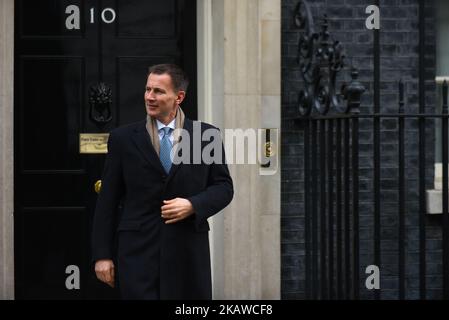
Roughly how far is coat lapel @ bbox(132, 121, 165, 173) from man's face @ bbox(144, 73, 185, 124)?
0.40ft

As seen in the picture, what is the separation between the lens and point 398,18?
7.65 metres

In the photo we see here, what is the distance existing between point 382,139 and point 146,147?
3.09m

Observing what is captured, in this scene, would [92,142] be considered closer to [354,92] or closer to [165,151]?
[354,92]

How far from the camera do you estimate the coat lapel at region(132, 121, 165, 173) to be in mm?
4887

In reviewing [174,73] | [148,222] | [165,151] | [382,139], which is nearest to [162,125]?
[165,151]

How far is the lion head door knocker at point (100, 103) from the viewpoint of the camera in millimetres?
7477

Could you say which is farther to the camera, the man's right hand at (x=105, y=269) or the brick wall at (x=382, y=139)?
the brick wall at (x=382, y=139)

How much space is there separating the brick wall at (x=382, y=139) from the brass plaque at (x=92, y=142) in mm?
1374

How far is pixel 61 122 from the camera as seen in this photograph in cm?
748

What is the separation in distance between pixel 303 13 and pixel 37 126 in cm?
216

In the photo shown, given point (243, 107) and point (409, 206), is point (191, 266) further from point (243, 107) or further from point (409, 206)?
point (409, 206)

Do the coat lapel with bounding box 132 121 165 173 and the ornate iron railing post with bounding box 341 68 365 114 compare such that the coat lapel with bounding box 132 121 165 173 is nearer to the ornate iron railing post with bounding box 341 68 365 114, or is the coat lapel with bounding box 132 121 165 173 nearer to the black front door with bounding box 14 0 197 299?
the ornate iron railing post with bounding box 341 68 365 114

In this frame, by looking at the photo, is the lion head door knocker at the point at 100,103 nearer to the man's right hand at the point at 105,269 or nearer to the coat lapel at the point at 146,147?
the coat lapel at the point at 146,147

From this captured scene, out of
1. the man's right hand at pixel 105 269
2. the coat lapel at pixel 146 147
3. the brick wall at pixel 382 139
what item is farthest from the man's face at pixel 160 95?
the brick wall at pixel 382 139
